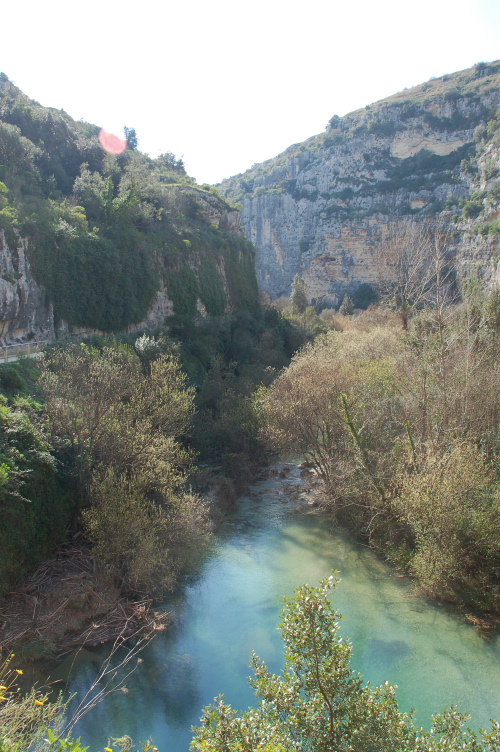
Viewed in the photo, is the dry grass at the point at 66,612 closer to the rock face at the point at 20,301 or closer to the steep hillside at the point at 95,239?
the rock face at the point at 20,301

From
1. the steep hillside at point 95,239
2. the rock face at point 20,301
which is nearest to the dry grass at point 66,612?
the rock face at point 20,301

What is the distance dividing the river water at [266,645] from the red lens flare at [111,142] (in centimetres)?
3518

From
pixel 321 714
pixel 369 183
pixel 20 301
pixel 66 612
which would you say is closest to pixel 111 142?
pixel 20 301

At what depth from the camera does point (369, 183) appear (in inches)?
2687

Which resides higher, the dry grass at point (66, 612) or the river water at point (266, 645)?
the dry grass at point (66, 612)

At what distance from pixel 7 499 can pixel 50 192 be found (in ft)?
69.7

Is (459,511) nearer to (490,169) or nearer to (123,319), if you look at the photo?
(123,319)

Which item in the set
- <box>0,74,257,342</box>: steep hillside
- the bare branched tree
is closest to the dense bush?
the bare branched tree

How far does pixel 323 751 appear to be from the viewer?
18.6 ft

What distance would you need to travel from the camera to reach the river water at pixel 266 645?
9.78 m

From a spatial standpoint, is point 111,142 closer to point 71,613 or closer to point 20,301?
point 20,301

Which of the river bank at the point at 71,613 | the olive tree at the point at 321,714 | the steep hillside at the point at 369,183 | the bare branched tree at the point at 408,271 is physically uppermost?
the steep hillside at the point at 369,183

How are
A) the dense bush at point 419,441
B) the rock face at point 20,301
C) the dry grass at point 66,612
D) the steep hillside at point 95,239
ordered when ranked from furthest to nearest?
the steep hillside at point 95,239 < the rock face at point 20,301 < the dense bush at point 419,441 < the dry grass at point 66,612

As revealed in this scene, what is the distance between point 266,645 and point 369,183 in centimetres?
6877
